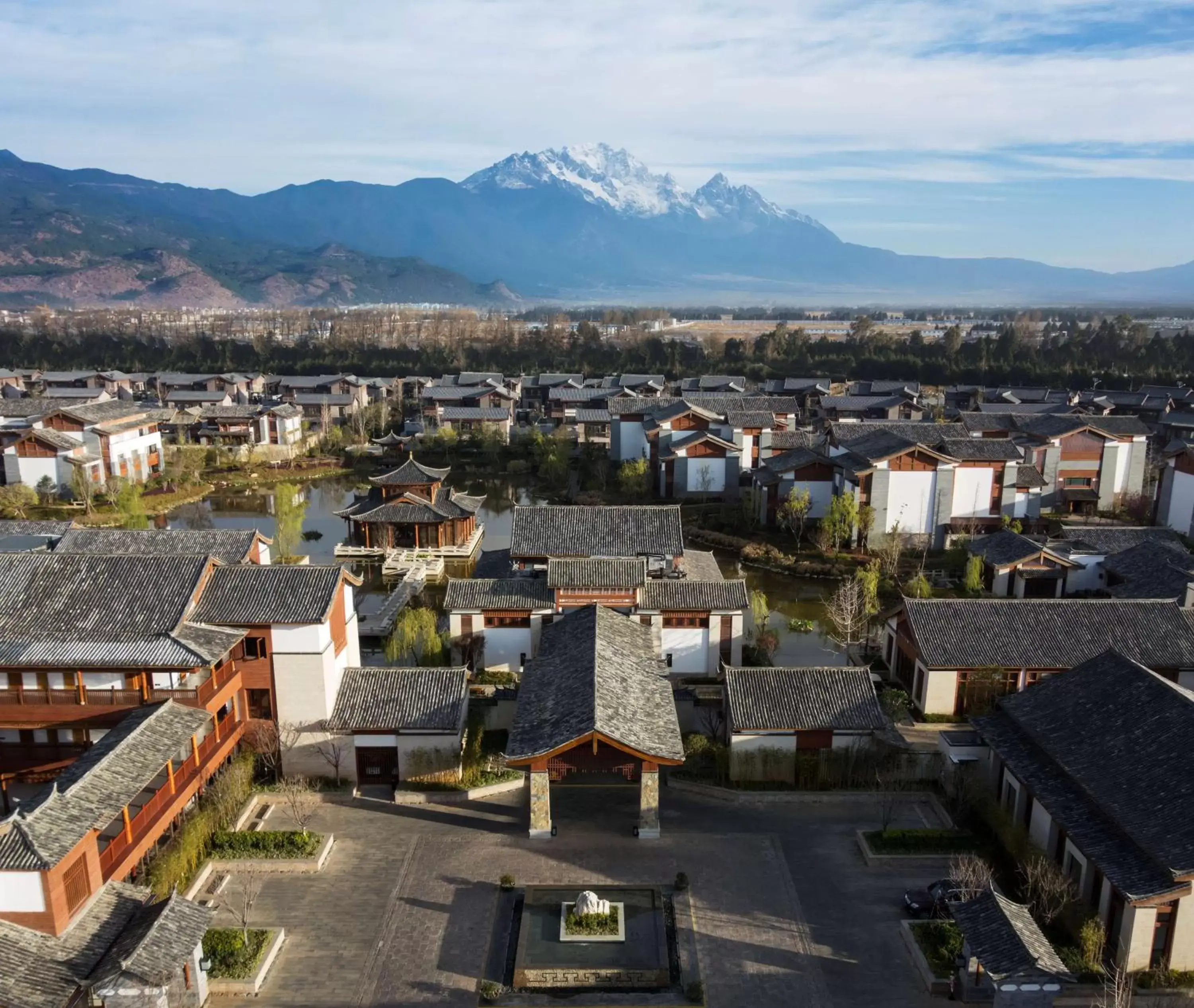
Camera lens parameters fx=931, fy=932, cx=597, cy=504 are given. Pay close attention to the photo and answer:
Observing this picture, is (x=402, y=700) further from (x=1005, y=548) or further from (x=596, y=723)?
(x=1005, y=548)

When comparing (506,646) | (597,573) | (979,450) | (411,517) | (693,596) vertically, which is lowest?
(506,646)

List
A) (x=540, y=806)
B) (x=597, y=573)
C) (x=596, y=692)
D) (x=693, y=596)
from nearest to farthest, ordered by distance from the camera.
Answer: (x=540, y=806)
(x=596, y=692)
(x=597, y=573)
(x=693, y=596)

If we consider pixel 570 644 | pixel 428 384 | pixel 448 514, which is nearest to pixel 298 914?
pixel 570 644

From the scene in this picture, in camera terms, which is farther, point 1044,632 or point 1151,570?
point 1151,570

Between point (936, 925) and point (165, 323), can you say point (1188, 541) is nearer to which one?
point (936, 925)

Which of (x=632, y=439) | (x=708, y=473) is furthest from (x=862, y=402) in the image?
(x=708, y=473)

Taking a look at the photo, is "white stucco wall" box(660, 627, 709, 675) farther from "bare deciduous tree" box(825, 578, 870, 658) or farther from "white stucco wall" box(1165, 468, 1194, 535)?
"white stucco wall" box(1165, 468, 1194, 535)

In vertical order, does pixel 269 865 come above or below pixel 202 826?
below

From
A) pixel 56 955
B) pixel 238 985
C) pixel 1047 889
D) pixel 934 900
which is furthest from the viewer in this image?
pixel 934 900
